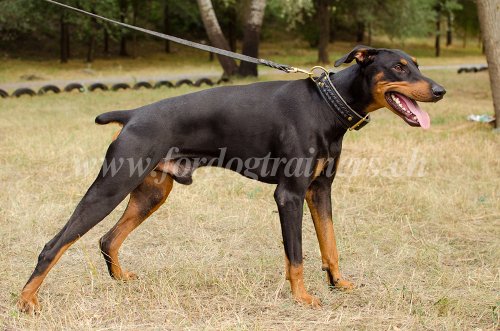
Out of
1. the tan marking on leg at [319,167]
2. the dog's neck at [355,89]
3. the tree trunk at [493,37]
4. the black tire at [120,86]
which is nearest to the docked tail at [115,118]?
the tan marking on leg at [319,167]

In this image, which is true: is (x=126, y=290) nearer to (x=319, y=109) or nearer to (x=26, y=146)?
(x=319, y=109)

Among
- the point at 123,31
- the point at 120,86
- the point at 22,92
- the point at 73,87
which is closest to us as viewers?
the point at 22,92

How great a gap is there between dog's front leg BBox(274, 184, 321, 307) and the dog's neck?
685mm

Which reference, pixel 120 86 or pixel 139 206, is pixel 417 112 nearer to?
pixel 139 206

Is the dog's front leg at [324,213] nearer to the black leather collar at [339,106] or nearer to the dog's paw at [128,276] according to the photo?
the black leather collar at [339,106]

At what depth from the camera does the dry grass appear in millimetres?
4078

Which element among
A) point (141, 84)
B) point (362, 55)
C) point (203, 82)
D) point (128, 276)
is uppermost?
point (362, 55)

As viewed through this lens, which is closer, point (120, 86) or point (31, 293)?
point (31, 293)

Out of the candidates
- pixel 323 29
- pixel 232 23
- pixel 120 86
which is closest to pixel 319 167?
pixel 120 86

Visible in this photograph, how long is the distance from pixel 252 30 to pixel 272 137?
16.1m

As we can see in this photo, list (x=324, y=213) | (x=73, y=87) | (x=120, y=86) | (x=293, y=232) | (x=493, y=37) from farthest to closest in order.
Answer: (x=120, y=86), (x=73, y=87), (x=493, y=37), (x=324, y=213), (x=293, y=232)

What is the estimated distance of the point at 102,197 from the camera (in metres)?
4.16

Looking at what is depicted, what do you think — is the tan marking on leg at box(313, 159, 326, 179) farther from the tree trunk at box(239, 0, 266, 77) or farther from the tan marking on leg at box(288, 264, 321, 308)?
the tree trunk at box(239, 0, 266, 77)

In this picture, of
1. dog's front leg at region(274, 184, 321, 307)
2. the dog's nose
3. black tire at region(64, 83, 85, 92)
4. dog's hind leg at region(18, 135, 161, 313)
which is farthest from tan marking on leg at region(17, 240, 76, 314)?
black tire at region(64, 83, 85, 92)
